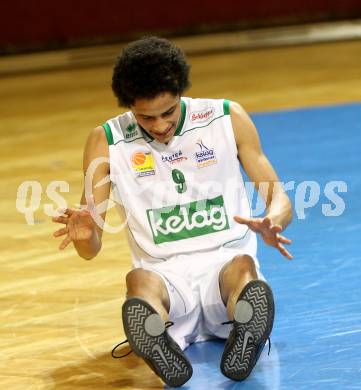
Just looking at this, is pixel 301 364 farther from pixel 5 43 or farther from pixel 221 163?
pixel 5 43

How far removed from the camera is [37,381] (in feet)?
12.0

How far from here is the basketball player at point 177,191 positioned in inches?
140

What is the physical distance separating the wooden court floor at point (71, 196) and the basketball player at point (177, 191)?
33 cm

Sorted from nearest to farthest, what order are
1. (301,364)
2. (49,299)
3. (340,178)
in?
1. (301,364)
2. (49,299)
3. (340,178)

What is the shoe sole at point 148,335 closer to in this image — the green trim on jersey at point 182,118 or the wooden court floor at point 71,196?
the wooden court floor at point 71,196

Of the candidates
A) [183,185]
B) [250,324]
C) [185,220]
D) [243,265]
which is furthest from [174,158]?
[250,324]

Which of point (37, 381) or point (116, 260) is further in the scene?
point (116, 260)

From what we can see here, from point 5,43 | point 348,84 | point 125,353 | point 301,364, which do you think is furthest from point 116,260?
point 5,43

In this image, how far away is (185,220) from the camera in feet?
12.3

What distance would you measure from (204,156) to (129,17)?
7.17 meters

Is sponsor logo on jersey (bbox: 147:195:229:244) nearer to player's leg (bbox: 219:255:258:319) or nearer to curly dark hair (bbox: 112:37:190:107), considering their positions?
player's leg (bbox: 219:255:258:319)

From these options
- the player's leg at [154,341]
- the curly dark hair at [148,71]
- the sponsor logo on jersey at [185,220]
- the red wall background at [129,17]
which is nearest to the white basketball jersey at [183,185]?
the sponsor logo on jersey at [185,220]

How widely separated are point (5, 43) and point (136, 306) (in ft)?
25.8
